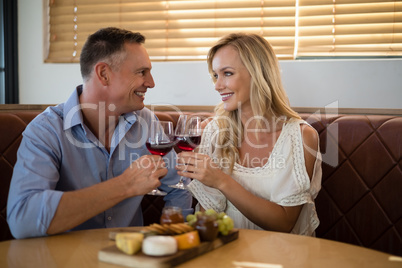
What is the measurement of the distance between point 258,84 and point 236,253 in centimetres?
126

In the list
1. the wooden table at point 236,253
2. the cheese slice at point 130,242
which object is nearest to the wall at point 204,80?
the wooden table at point 236,253

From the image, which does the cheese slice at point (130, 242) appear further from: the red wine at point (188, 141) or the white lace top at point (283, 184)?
the white lace top at point (283, 184)

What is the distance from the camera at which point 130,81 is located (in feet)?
7.08

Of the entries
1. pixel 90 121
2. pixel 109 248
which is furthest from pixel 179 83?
pixel 109 248

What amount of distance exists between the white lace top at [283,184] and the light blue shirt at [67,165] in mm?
194

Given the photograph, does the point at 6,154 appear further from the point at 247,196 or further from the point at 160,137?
the point at 247,196

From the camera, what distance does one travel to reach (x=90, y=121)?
6.99ft

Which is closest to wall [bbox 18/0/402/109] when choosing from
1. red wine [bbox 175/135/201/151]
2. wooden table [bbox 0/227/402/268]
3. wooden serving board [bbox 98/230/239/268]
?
red wine [bbox 175/135/201/151]

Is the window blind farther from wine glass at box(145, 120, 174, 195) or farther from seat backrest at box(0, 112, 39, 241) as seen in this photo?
wine glass at box(145, 120, 174, 195)

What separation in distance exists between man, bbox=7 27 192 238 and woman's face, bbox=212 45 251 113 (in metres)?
0.41

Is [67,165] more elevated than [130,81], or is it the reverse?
[130,81]

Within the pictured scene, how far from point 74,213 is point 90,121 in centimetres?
70

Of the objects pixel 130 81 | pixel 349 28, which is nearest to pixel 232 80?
pixel 130 81

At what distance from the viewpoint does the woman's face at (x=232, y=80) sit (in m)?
2.35
